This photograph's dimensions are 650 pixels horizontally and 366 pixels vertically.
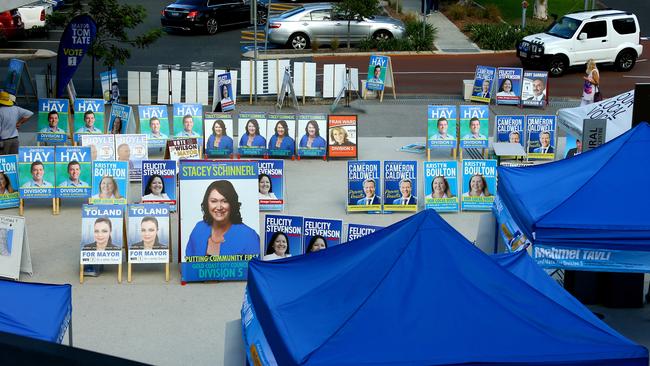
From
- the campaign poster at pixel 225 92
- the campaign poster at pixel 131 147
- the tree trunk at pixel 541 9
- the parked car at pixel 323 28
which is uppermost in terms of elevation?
the tree trunk at pixel 541 9

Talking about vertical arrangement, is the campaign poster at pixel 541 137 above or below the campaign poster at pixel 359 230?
above

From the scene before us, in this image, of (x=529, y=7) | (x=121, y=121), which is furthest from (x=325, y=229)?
(x=529, y=7)

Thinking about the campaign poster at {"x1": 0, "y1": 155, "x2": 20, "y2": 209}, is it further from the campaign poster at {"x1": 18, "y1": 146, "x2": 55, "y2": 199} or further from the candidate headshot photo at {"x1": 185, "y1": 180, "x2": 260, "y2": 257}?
the candidate headshot photo at {"x1": 185, "y1": 180, "x2": 260, "y2": 257}

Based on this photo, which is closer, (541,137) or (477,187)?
(477,187)

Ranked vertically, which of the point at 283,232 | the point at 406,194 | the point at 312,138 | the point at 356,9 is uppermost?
the point at 356,9

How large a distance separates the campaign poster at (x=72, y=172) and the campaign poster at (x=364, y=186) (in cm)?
418

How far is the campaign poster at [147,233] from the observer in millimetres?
12148

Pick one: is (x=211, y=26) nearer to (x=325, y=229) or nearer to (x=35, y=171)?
(x=35, y=171)

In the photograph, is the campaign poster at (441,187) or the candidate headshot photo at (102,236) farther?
the campaign poster at (441,187)

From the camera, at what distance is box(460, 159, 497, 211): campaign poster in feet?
48.5

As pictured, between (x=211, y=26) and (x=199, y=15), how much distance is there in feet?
2.40

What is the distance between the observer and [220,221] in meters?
12.0

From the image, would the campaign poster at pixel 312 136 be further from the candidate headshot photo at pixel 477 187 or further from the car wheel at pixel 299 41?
the car wheel at pixel 299 41

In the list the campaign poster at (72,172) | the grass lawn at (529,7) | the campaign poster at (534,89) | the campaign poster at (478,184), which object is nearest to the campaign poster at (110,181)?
the campaign poster at (72,172)
